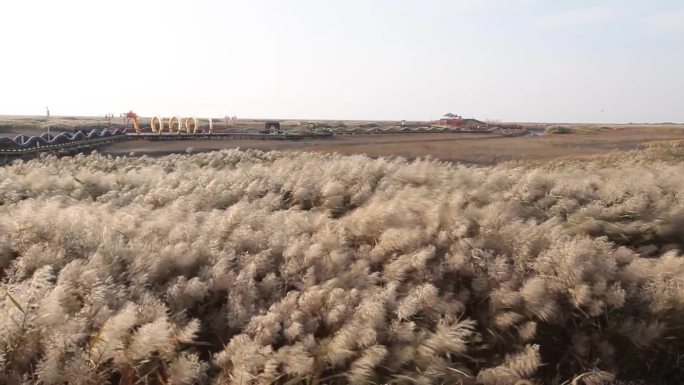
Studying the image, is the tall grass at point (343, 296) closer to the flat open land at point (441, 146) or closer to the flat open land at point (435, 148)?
the flat open land at point (441, 146)

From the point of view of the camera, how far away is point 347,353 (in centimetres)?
410

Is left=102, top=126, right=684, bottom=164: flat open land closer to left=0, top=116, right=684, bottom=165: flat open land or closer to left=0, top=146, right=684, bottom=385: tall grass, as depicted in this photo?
left=0, top=116, right=684, bottom=165: flat open land

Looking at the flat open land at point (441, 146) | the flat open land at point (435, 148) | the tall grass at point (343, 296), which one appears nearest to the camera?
the tall grass at point (343, 296)

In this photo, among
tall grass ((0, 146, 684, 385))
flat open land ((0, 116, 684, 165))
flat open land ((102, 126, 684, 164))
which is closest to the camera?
tall grass ((0, 146, 684, 385))

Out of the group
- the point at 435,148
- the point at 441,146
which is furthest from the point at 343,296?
the point at 441,146

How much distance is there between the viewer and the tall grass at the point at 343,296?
3.94 metres

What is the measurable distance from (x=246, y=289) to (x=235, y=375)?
3.70ft

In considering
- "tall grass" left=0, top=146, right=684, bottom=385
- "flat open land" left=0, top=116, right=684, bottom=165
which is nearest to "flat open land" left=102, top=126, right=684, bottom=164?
"flat open land" left=0, top=116, right=684, bottom=165

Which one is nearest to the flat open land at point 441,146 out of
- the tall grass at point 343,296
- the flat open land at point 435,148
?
the flat open land at point 435,148

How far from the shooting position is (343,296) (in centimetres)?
471

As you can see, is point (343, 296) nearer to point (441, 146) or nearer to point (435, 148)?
point (435, 148)

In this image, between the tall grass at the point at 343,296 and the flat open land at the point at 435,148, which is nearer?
the tall grass at the point at 343,296

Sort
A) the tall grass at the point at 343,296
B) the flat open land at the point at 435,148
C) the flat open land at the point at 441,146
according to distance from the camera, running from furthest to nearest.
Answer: the flat open land at the point at 441,146 < the flat open land at the point at 435,148 < the tall grass at the point at 343,296

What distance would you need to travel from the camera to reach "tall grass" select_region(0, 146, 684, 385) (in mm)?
3939
